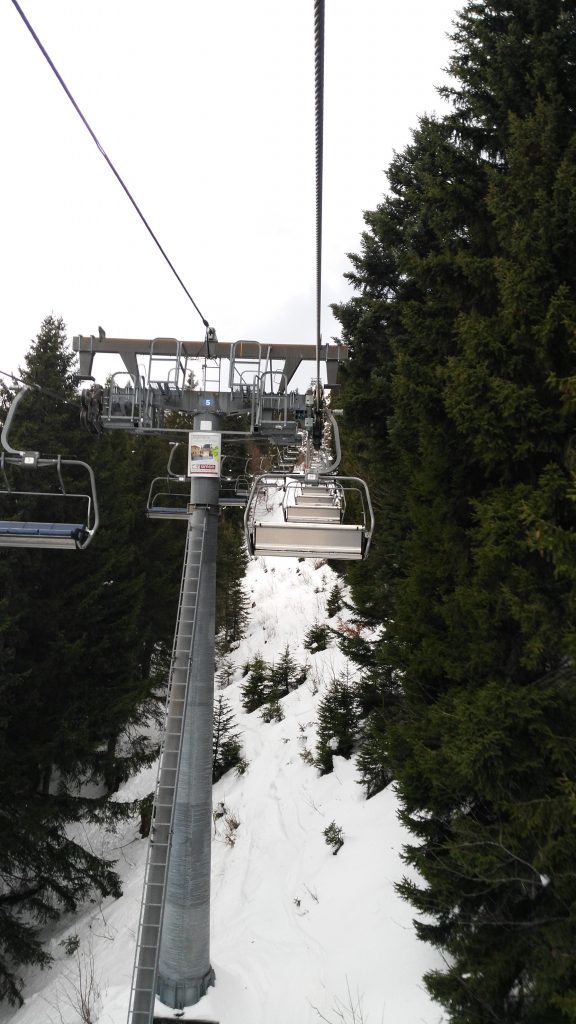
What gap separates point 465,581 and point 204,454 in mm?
3376

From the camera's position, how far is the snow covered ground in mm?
6238

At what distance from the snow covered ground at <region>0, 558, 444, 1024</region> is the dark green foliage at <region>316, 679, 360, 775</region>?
35 centimetres

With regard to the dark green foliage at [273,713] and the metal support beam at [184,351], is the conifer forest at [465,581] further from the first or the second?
the dark green foliage at [273,713]

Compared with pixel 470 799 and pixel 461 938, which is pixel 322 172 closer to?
pixel 470 799

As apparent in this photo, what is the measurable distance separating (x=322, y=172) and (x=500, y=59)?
18.3 feet

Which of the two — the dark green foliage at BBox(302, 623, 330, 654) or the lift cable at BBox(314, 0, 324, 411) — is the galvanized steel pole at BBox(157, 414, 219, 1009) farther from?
the dark green foliage at BBox(302, 623, 330, 654)

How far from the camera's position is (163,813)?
5.46 m

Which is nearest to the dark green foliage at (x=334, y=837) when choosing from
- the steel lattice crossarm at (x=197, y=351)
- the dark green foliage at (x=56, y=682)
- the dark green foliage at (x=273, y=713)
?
the dark green foliage at (x=56, y=682)

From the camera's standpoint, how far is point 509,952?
4746 millimetres

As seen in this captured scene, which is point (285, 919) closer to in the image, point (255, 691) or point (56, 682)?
point (56, 682)

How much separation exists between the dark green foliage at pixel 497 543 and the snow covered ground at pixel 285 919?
0.94 meters

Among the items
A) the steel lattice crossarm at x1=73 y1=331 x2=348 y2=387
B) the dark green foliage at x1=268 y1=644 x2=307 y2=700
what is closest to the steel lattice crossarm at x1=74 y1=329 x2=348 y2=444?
the steel lattice crossarm at x1=73 y1=331 x2=348 y2=387

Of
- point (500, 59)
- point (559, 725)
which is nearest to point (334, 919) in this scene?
point (559, 725)

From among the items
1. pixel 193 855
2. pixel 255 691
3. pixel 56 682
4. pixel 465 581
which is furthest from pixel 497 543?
pixel 255 691
